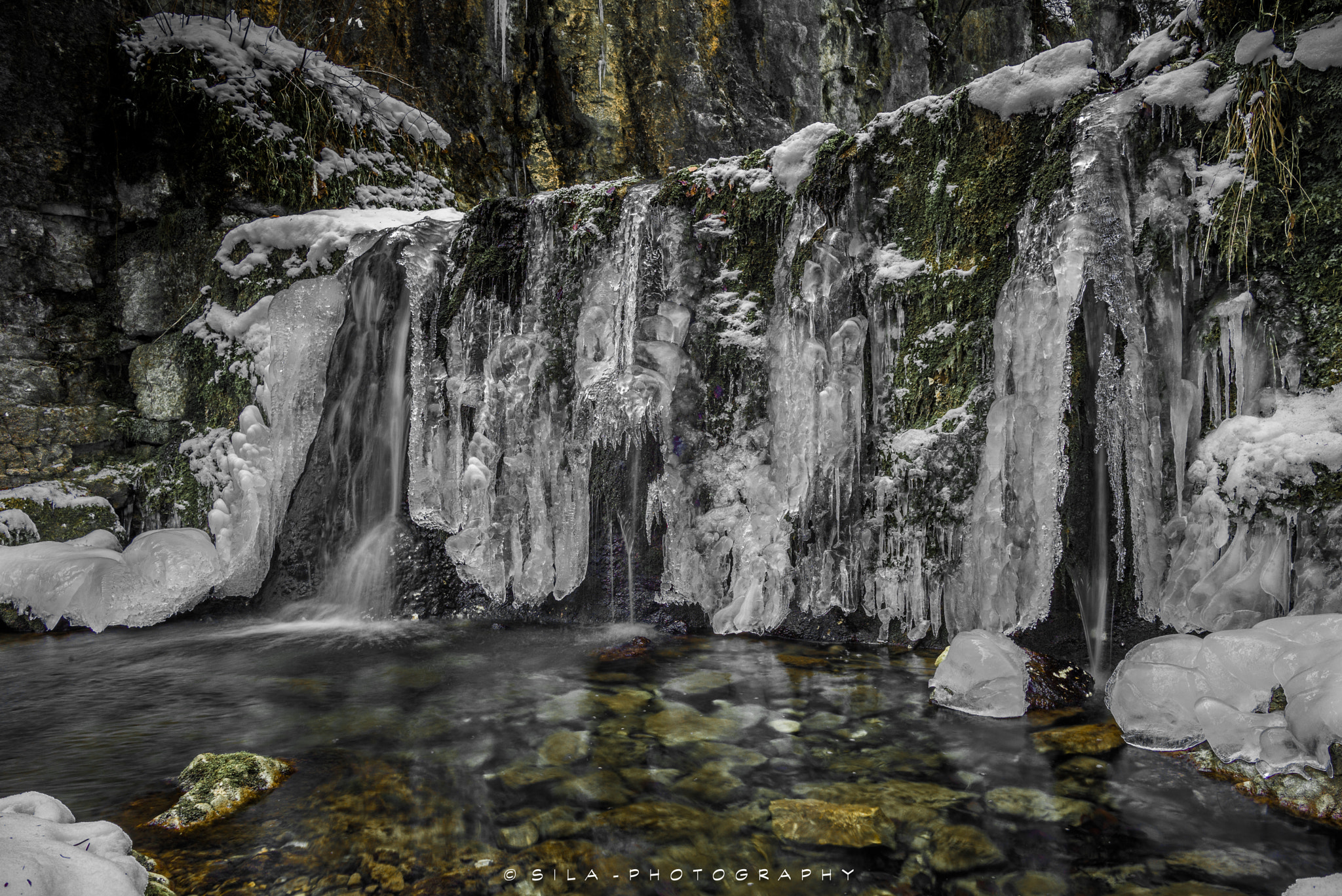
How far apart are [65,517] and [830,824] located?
5.58m

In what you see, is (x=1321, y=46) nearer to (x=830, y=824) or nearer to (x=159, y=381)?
(x=830, y=824)

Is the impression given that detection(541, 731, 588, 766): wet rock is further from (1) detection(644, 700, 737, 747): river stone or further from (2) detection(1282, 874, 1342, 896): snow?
(2) detection(1282, 874, 1342, 896): snow

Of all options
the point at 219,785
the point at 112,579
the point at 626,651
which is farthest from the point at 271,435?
the point at 219,785

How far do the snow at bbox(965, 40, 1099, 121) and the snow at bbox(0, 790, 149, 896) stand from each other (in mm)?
3943

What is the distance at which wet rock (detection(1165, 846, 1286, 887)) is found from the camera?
161 cm

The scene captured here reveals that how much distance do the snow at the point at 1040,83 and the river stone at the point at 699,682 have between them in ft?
9.45

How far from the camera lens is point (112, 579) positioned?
4438 mm

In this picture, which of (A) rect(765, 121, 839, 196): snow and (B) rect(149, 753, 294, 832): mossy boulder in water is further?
(A) rect(765, 121, 839, 196): snow

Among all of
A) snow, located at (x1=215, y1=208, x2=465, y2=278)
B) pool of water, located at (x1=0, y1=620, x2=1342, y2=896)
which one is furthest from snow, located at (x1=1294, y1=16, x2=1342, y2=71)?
snow, located at (x1=215, y1=208, x2=465, y2=278)

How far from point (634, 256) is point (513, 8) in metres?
7.40

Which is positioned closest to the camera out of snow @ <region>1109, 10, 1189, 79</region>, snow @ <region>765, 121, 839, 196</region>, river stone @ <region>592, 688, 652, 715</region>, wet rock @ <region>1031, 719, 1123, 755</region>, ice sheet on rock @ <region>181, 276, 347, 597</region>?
wet rock @ <region>1031, 719, 1123, 755</region>

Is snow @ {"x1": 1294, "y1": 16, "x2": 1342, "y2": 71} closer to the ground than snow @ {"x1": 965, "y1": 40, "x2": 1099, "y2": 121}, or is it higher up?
closer to the ground

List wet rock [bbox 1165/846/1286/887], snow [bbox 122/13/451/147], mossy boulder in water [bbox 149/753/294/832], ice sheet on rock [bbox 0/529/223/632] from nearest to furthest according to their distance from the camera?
wet rock [bbox 1165/846/1286/887] < mossy boulder in water [bbox 149/753/294/832] < ice sheet on rock [bbox 0/529/223/632] < snow [bbox 122/13/451/147]

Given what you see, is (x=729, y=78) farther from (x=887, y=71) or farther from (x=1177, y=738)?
(x=1177, y=738)
